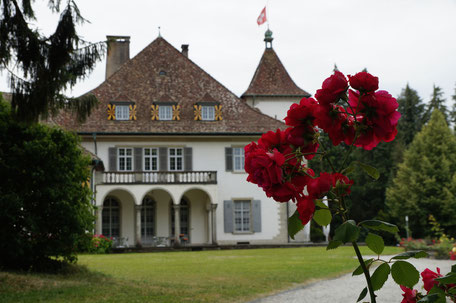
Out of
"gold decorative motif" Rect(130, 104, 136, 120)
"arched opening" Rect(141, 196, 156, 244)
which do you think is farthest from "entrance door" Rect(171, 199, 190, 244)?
"gold decorative motif" Rect(130, 104, 136, 120)

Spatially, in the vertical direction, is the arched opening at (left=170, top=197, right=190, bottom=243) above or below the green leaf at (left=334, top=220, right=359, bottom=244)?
below

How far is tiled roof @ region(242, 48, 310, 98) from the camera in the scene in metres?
33.9

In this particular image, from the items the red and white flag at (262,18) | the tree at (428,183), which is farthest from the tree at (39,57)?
the tree at (428,183)

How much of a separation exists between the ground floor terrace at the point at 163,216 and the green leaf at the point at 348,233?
86.2 ft

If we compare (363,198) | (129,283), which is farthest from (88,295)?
(363,198)

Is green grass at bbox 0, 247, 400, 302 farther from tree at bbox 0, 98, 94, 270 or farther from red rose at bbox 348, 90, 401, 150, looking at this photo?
red rose at bbox 348, 90, 401, 150

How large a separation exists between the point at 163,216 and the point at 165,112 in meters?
5.45

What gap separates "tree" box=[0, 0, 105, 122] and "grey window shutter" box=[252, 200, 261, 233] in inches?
826

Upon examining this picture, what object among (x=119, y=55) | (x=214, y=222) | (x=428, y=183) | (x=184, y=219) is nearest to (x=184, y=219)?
(x=184, y=219)

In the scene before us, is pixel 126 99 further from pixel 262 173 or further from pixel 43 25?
pixel 262 173

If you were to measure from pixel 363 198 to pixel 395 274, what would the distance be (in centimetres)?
4476

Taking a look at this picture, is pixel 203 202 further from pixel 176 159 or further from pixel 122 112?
pixel 122 112

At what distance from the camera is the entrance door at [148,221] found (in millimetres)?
29469

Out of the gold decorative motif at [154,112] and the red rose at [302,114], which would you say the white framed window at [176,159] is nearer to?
the gold decorative motif at [154,112]
